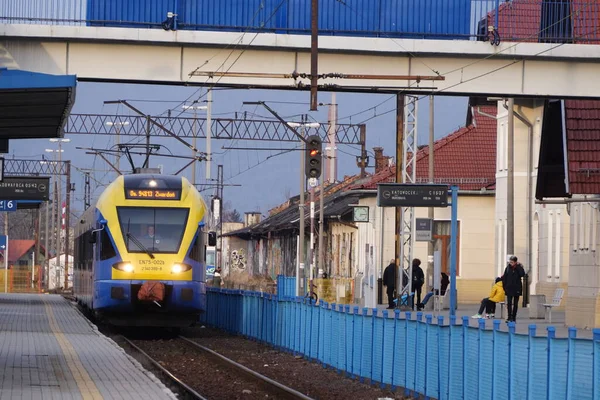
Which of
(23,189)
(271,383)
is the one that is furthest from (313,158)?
(271,383)

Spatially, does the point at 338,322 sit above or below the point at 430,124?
below

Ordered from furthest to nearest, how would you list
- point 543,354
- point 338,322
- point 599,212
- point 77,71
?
point 599,212, point 77,71, point 338,322, point 543,354

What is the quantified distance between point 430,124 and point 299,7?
68.7ft

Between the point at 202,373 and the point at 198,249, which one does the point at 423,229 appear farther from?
the point at 202,373

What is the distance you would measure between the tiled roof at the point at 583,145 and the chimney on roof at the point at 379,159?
52.9 meters

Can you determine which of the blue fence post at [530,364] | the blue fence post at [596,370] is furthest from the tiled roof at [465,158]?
the blue fence post at [596,370]

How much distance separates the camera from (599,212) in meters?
28.6

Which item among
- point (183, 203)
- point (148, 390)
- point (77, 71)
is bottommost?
point (148, 390)

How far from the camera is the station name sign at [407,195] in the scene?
29.0 m

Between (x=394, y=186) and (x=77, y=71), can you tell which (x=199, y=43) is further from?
(x=394, y=186)

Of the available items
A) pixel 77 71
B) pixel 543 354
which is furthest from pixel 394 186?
pixel 543 354

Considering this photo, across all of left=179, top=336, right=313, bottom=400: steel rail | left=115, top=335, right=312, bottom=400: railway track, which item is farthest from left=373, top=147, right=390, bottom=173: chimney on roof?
left=179, top=336, right=313, bottom=400: steel rail

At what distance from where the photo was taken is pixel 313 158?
105 ft

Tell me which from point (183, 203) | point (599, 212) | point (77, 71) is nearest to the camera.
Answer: point (77, 71)
